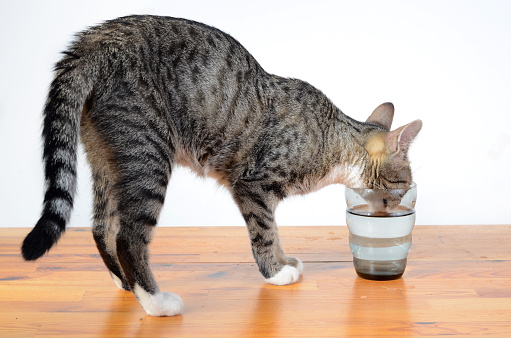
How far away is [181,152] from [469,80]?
1.95m

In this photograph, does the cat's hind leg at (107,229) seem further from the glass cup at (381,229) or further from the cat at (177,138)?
the glass cup at (381,229)

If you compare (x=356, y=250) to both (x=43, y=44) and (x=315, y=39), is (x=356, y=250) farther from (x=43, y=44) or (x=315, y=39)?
(x=43, y=44)

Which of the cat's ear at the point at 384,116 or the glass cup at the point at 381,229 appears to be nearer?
the glass cup at the point at 381,229

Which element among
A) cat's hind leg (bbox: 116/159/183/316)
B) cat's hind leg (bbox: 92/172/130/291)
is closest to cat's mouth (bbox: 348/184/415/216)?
cat's hind leg (bbox: 116/159/183/316)

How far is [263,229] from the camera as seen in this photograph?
93.7 inches

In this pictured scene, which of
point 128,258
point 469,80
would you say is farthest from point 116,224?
point 469,80

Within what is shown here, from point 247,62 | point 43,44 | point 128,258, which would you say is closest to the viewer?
point 128,258

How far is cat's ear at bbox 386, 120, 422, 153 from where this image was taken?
7.62ft

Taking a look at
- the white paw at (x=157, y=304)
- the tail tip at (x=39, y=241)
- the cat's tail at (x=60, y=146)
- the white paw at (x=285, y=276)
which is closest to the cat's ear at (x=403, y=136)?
the white paw at (x=285, y=276)

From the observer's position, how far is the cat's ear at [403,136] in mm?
2323

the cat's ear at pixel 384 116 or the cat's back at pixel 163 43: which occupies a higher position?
the cat's back at pixel 163 43

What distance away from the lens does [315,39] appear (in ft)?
11.4

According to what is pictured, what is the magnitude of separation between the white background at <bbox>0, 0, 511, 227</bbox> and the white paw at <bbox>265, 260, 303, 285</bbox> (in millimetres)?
1349

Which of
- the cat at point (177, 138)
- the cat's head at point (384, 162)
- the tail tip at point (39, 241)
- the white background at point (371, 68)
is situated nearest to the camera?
the tail tip at point (39, 241)
